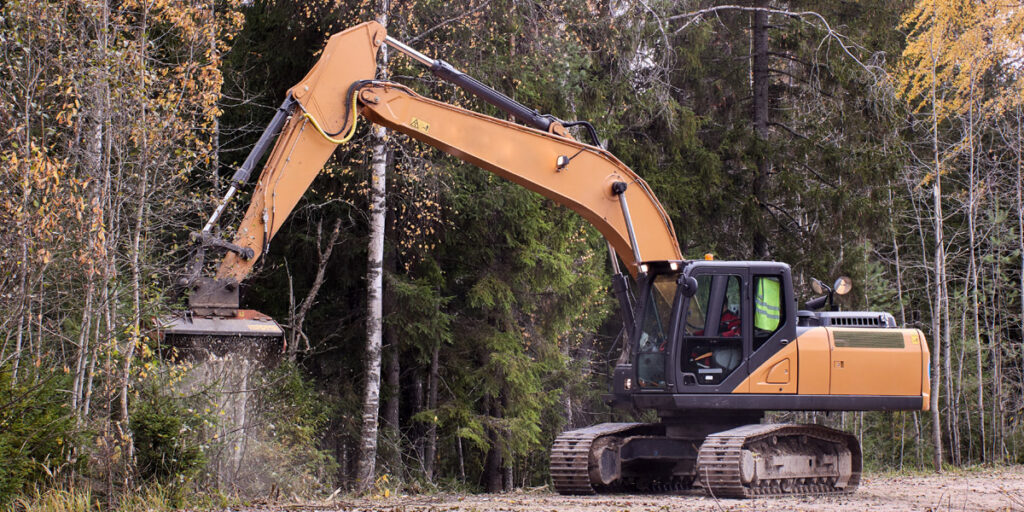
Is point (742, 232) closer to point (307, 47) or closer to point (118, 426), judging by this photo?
point (307, 47)

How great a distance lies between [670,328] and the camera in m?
10.2

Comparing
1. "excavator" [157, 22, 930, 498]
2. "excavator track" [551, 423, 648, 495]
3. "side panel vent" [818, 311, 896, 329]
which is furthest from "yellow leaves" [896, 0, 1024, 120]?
"excavator track" [551, 423, 648, 495]

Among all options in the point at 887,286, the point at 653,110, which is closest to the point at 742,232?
the point at 653,110

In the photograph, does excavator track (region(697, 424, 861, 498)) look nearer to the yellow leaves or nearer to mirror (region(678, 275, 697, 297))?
mirror (region(678, 275, 697, 297))

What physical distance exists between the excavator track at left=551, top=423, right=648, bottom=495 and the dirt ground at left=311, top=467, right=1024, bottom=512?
0.18m

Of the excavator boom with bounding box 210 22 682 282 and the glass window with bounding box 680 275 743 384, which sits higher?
the excavator boom with bounding box 210 22 682 282

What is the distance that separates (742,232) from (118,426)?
543 inches

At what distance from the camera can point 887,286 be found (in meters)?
24.6

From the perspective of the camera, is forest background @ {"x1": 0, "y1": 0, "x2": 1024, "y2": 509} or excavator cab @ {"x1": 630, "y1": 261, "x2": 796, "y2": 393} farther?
excavator cab @ {"x1": 630, "y1": 261, "x2": 796, "y2": 393}

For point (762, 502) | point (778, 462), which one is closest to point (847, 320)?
point (778, 462)

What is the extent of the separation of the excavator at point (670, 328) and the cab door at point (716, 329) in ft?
0.04

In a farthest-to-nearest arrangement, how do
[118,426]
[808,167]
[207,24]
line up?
[808,167], [207,24], [118,426]

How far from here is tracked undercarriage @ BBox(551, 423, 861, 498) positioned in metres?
9.66

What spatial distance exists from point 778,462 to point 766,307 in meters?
1.53
